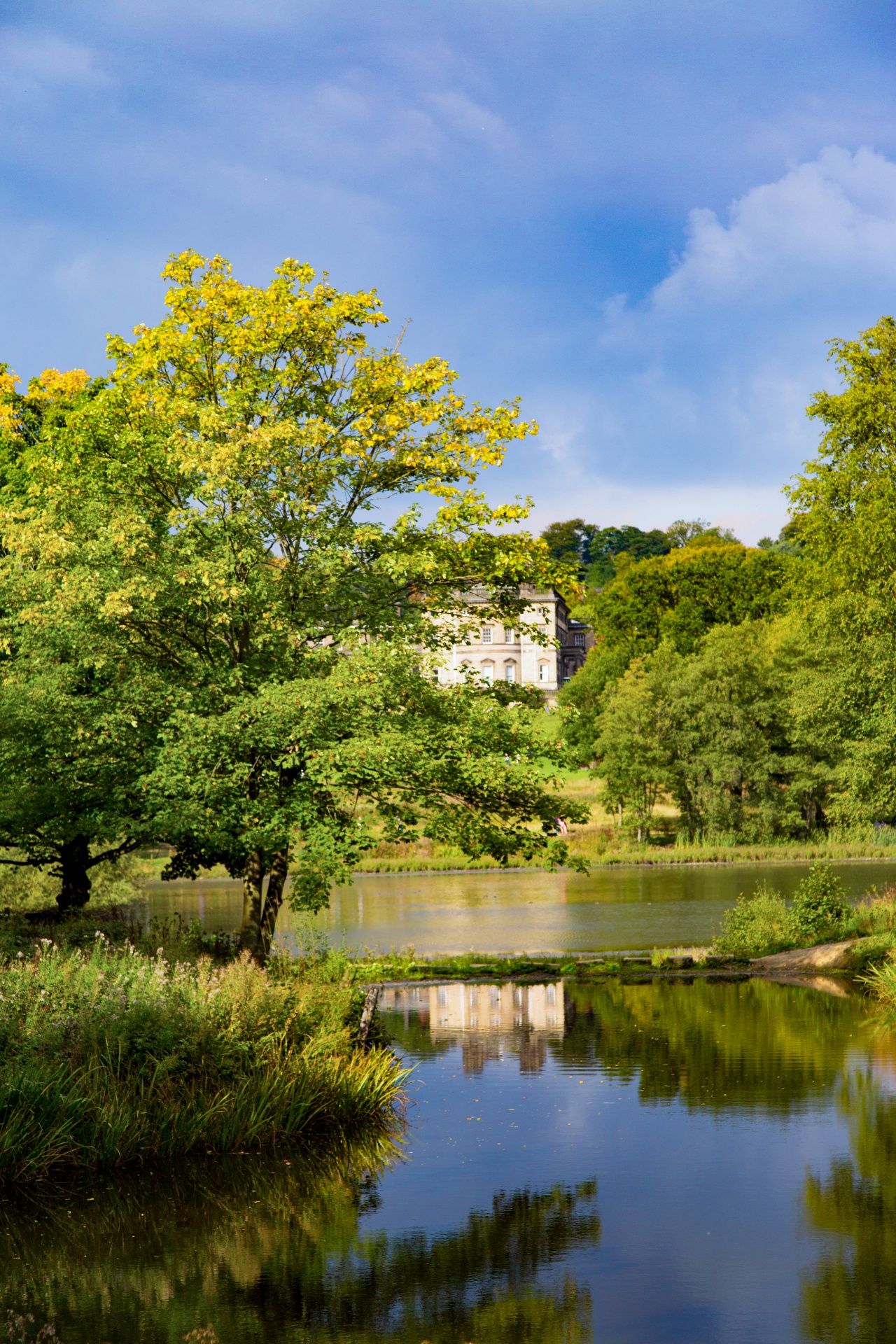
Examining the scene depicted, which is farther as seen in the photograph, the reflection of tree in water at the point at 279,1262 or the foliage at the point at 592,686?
the foliage at the point at 592,686

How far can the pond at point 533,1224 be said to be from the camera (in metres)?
7.54

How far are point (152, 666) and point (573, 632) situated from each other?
403ft

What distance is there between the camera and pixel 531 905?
41906mm

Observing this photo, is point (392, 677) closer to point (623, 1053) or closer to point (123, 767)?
point (123, 767)

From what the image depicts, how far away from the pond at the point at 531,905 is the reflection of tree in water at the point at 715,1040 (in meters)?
6.76

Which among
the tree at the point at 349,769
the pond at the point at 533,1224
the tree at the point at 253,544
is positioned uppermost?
the tree at the point at 253,544

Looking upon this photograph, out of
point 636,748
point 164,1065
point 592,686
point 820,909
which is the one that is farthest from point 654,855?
point 164,1065

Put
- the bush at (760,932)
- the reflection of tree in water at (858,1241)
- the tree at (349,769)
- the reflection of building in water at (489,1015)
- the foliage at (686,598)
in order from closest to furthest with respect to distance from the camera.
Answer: the reflection of tree in water at (858,1241), the tree at (349,769), the reflection of building in water at (489,1015), the bush at (760,932), the foliage at (686,598)

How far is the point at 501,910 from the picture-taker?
4038 cm

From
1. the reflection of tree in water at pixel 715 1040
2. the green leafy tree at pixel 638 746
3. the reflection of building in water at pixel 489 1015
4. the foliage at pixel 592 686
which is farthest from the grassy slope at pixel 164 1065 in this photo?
the foliage at pixel 592 686

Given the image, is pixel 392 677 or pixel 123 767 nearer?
pixel 392 677

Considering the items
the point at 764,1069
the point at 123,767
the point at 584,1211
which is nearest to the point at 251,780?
the point at 123,767

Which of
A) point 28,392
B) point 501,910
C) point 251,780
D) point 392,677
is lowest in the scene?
point 501,910

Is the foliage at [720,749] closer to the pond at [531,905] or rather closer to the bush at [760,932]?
the pond at [531,905]
